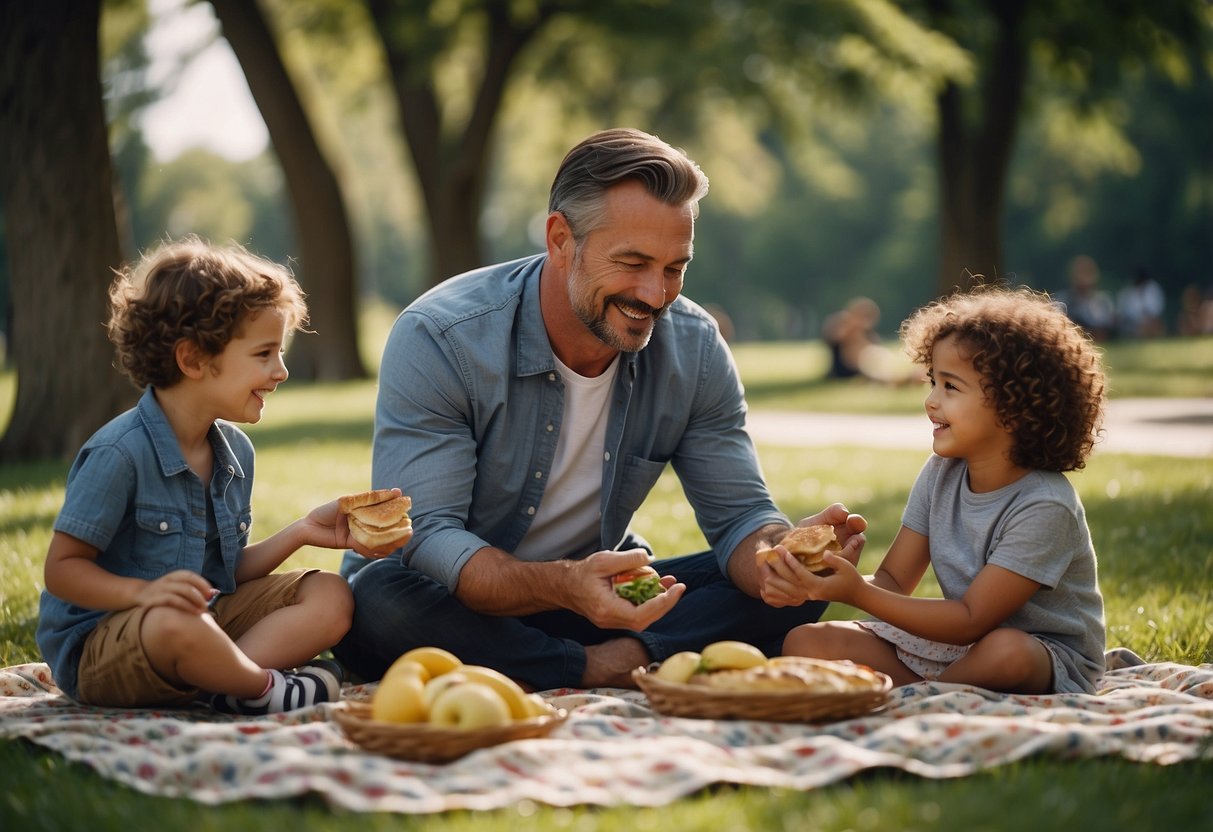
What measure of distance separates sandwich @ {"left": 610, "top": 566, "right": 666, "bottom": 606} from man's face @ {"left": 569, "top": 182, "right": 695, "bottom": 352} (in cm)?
92

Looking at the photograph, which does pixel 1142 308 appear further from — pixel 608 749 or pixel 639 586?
pixel 608 749

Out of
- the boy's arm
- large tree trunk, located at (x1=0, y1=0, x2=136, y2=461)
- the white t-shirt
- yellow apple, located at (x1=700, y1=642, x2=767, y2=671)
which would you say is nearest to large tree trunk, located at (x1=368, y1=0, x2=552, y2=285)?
large tree trunk, located at (x1=0, y1=0, x2=136, y2=461)

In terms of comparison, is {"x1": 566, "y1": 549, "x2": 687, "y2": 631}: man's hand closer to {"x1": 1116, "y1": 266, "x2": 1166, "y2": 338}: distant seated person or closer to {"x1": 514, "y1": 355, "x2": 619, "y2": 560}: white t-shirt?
{"x1": 514, "y1": 355, "x2": 619, "y2": 560}: white t-shirt

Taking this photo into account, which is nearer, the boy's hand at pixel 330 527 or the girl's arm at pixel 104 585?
the girl's arm at pixel 104 585

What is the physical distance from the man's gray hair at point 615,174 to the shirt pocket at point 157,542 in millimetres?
1548

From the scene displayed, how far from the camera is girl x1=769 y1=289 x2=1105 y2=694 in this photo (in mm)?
4047

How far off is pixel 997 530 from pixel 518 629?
5.00 feet

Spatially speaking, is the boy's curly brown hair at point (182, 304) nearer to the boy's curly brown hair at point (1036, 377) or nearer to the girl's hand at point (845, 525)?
the girl's hand at point (845, 525)

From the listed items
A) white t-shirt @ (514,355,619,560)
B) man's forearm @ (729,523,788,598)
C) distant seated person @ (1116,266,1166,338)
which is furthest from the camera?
distant seated person @ (1116,266,1166,338)

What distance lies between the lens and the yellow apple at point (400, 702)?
326 centimetres

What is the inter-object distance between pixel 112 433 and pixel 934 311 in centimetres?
262

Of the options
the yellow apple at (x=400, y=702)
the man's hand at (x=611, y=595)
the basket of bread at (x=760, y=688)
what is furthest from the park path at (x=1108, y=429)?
the yellow apple at (x=400, y=702)

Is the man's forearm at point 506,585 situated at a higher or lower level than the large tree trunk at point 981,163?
lower

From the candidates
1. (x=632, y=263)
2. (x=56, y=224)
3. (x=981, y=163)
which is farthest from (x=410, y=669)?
(x=981, y=163)
